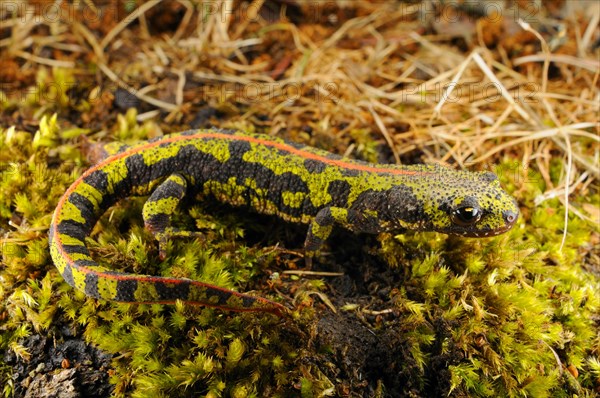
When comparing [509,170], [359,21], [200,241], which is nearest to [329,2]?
[359,21]

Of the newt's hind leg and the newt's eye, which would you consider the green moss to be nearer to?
the newt's hind leg

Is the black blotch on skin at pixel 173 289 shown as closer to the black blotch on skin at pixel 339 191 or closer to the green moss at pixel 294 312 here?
the green moss at pixel 294 312

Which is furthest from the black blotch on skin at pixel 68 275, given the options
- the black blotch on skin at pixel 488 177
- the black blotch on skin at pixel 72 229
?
the black blotch on skin at pixel 488 177

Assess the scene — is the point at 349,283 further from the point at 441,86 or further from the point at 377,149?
the point at 441,86

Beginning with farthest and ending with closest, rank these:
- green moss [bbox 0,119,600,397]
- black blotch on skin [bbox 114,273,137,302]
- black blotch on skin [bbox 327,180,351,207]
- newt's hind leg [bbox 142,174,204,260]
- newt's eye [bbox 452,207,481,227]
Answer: black blotch on skin [bbox 327,180,351,207] < newt's hind leg [bbox 142,174,204,260] < newt's eye [bbox 452,207,481,227] < black blotch on skin [bbox 114,273,137,302] < green moss [bbox 0,119,600,397]

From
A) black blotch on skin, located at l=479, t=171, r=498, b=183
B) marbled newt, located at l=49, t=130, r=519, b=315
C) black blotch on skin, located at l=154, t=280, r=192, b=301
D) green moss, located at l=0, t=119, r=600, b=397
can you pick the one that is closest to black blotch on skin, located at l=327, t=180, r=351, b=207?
marbled newt, located at l=49, t=130, r=519, b=315

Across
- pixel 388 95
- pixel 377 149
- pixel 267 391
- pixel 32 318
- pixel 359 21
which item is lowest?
pixel 267 391

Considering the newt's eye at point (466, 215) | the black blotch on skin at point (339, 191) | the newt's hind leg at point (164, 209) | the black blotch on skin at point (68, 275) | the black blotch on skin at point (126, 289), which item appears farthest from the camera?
the black blotch on skin at point (339, 191)

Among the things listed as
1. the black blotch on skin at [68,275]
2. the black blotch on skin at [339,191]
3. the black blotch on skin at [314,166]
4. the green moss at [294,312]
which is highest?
the black blotch on skin at [314,166]

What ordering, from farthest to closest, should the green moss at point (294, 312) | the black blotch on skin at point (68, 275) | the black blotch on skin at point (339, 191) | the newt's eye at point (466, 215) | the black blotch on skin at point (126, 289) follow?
the black blotch on skin at point (339, 191)
the newt's eye at point (466, 215)
the black blotch on skin at point (68, 275)
the black blotch on skin at point (126, 289)
the green moss at point (294, 312)
